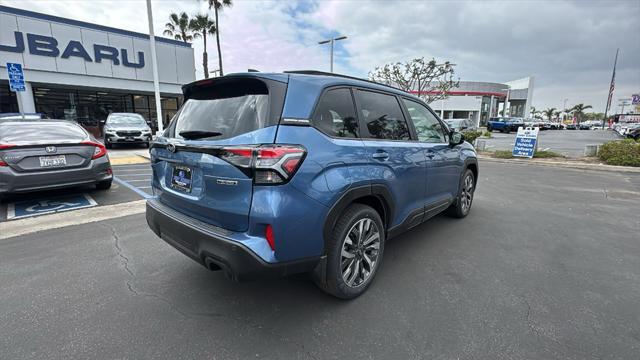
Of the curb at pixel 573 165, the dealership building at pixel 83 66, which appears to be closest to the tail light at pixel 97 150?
the curb at pixel 573 165

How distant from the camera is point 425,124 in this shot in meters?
3.78

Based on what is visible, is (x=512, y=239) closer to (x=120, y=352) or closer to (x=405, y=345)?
(x=405, y=345)

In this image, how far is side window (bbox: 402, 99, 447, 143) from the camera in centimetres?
355

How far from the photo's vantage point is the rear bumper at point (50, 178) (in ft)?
15.1

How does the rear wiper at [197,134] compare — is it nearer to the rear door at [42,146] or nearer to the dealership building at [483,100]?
the rear door at [42,146]

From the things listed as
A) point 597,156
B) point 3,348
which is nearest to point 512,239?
point 3,348

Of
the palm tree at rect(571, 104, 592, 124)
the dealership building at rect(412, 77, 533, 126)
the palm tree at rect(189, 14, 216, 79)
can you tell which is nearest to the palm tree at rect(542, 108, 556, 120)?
the palm tree at rect(571, 104, 592, 124)

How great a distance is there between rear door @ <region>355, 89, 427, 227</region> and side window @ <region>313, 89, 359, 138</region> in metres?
0.12

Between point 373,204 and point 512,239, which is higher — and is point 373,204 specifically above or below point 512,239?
above

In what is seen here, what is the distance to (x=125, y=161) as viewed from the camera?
10.2 meters

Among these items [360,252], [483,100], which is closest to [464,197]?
[360,252]

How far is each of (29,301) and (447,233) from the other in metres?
4.45

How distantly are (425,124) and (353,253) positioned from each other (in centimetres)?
196

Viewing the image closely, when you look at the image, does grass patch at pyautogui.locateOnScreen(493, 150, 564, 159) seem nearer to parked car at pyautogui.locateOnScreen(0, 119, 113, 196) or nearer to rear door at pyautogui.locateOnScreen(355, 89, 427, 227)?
rear door at pyautogui.locateOnScreen(355, 89, 427, 227)
